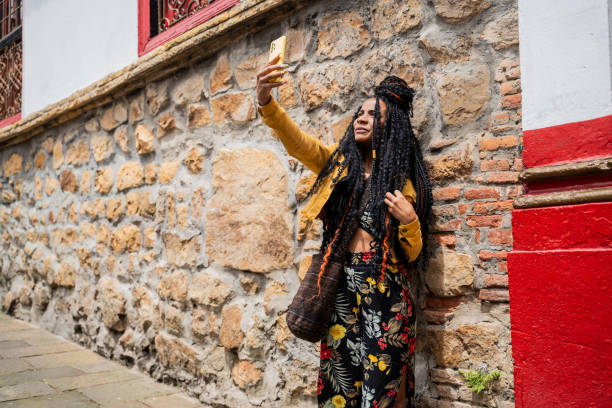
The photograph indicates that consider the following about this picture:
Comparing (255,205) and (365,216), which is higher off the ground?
(255,205)

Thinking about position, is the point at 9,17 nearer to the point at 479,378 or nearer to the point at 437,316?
the point at 437,316

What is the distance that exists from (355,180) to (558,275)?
35.4 inches

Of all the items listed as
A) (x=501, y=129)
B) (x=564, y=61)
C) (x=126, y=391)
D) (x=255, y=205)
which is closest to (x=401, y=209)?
(x=501, y=129)

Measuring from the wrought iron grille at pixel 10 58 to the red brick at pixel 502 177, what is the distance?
6042mm

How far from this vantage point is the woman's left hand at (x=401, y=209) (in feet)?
6.78

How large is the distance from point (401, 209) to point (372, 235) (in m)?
0.22

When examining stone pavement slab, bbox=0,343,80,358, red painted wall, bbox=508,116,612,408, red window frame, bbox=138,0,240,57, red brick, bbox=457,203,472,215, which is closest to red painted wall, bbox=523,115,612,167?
red painted wall, bbox=508,116,612,408

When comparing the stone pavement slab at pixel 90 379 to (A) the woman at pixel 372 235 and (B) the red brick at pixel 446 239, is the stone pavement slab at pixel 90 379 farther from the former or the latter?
(B) the red brick at pixel 446 239

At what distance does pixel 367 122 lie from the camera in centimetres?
228

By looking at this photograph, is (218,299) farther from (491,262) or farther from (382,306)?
(491,262)

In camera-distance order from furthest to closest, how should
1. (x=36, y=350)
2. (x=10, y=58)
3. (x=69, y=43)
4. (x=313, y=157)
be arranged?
(x=10, y=58) < (x=69, y=43) < (x=36, y=350) < (x=313, y=157)

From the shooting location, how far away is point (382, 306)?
2.13 meters

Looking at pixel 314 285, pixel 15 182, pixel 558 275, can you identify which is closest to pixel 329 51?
pixel 314 285

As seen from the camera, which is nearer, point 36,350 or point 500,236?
point 500,236
